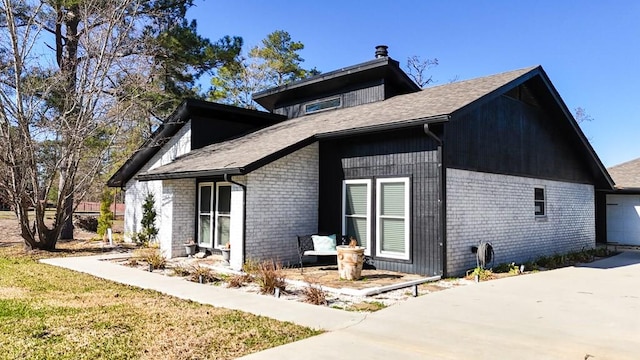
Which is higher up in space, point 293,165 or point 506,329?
Result: point 293,165

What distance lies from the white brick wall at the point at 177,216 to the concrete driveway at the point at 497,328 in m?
7.70

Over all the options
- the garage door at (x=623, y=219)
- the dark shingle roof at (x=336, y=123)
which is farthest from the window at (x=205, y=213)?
the garage door at (x=623, y=219)

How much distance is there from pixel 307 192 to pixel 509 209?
17.6 ft

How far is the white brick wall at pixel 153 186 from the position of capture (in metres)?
15.0

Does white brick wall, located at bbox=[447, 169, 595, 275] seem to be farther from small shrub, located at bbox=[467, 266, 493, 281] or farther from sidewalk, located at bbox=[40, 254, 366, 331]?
sidewalk, located at bbox=[40, 254, 366, 331]

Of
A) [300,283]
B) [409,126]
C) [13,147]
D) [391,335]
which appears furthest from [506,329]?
[13,147]

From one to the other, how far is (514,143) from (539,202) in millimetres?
2410

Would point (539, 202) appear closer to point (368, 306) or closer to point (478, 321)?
point (478, 321)

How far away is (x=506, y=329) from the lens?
5.34 meters

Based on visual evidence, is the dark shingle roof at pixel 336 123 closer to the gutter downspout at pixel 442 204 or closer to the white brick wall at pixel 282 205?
the white brick wall at pixel 282 205

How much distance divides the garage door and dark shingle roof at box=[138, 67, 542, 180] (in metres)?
8.83

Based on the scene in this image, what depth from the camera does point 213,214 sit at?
12.2 meters

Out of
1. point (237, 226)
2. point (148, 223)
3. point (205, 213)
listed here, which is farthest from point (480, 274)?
point (148, 223)

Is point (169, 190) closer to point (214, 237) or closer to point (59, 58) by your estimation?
point (214, 237)
